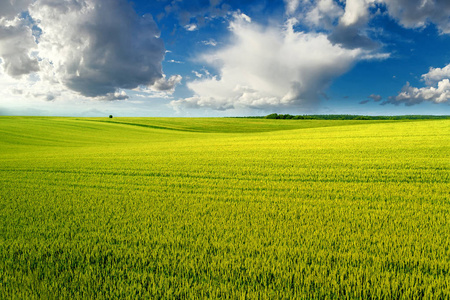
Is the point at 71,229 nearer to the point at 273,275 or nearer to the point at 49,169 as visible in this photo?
the point at 273,275

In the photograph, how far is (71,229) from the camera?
5340 millimetres

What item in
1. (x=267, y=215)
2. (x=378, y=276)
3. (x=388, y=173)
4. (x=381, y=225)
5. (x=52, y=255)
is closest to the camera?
(x=378, y=276)

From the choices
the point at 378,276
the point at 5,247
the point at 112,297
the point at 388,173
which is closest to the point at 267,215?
the point at 378,276

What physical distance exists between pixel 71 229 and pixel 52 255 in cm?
109

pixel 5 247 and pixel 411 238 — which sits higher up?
pixel 411 238

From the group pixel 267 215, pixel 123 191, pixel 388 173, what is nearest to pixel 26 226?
pixel 123 191

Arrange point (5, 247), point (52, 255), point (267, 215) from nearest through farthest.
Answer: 1. point (52, 255)
2. point (5, 247)
3. point (267, 215)

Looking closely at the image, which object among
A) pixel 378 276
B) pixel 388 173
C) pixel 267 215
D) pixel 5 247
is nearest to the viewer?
pixel 378 276

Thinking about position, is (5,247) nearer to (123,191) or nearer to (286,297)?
(123,191)

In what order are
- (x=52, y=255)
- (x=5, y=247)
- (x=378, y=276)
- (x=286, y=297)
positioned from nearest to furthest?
(x=286, y=297), (x=378, y=276), (x=52, y=255), (x=5, y=247)

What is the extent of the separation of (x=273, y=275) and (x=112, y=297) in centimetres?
216

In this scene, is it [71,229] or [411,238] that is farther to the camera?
[71,229]

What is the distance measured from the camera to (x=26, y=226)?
218 inches

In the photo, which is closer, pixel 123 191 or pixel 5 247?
pixel 5 247
